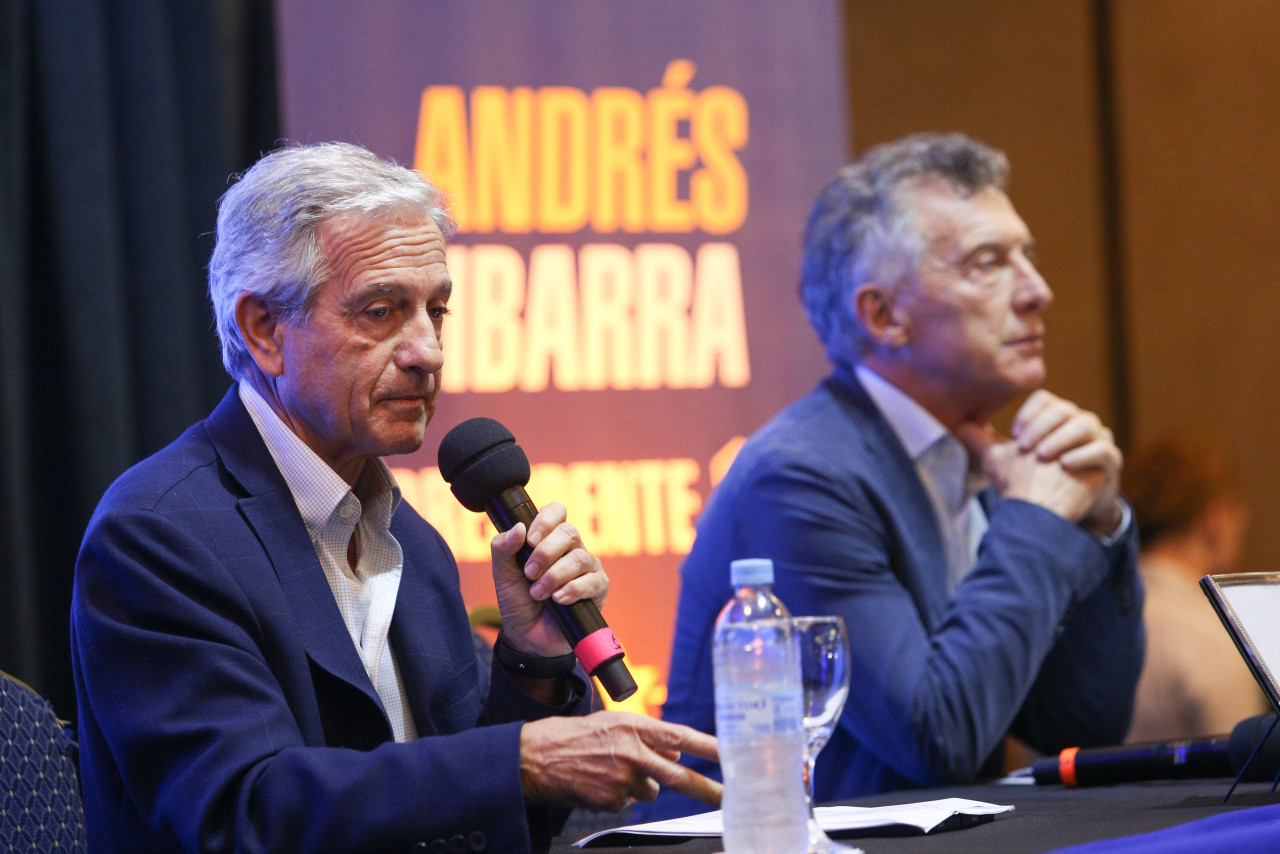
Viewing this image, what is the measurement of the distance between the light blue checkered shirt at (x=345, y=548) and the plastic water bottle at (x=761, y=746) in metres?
0.58

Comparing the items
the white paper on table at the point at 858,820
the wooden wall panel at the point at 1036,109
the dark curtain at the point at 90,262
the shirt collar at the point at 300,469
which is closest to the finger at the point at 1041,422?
the white paper on table at the point at 858,820

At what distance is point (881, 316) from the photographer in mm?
2436

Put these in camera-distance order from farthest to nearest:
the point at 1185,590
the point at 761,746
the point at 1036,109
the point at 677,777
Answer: the point at 1036,109 < the point at 1185,590 < the point at 677,777 < the point at 761,746

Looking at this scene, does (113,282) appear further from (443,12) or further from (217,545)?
(443,12)

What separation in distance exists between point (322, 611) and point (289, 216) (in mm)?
460

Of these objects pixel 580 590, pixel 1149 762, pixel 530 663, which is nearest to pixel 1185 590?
pixel 1149 762

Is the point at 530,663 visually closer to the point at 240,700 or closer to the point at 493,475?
the point at 493,475

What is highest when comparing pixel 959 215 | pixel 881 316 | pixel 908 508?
pixel 959 215

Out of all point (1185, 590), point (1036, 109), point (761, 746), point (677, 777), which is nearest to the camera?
point (761, 746)

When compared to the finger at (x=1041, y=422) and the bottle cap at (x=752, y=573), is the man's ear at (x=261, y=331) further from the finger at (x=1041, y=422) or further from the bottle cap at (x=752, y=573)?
the finger at (x=1041, y=422)

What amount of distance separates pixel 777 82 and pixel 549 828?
2907mm

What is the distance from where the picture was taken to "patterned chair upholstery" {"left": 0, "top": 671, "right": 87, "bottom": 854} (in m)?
1.39

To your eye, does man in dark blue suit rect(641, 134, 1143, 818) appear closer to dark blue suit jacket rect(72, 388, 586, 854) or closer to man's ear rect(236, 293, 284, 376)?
dark blue suit jacket rect(72, 388, 586, 854)

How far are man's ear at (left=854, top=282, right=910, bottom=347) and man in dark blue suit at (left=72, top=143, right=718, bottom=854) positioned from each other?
3.28 ft
